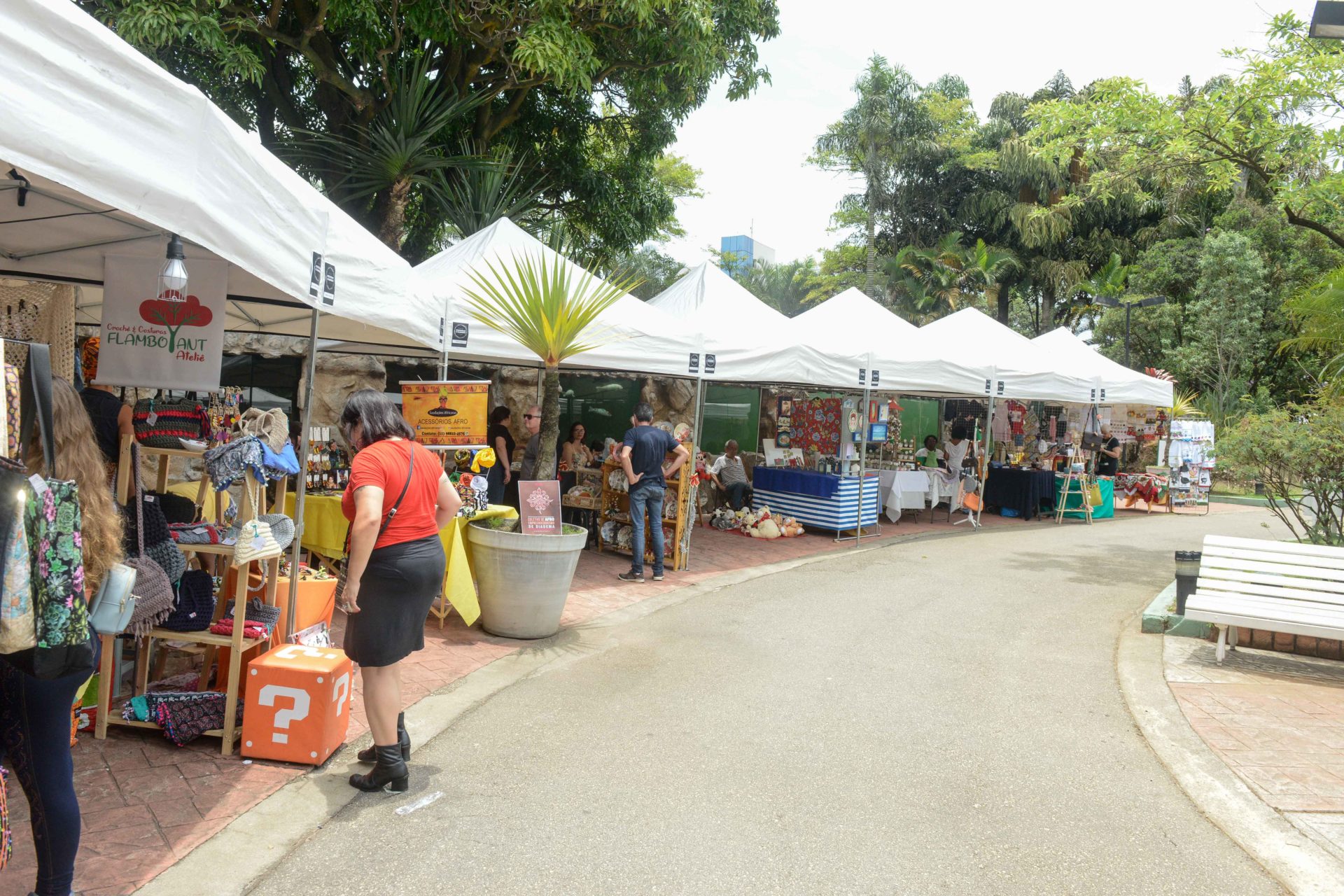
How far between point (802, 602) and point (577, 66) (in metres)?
7.37

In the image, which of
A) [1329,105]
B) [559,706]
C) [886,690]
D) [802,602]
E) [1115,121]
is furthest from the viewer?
[1115,121]

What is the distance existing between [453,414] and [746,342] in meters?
4.44

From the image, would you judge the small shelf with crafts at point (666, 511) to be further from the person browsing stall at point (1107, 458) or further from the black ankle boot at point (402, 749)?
the person browsing stall at point (1107, 458)

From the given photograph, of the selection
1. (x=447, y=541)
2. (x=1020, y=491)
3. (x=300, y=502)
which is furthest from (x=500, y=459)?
(x=1020, y=491)

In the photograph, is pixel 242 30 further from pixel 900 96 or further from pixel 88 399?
pixel 900 96

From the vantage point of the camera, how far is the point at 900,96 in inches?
1417

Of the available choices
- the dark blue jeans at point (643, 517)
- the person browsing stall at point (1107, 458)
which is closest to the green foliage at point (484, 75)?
the dark blue jeans at point (643, 517)

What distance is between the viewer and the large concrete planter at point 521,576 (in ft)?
21.9

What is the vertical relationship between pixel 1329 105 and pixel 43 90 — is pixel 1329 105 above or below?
above

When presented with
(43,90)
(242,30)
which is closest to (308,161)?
(242,30)

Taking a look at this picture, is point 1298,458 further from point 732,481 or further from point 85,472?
point 85,472

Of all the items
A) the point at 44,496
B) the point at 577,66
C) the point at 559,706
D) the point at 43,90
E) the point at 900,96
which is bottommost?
the point at 559,706

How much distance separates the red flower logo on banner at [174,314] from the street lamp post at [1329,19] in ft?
24.8

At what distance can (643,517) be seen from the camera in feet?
30.6
